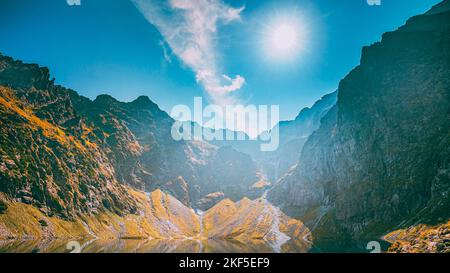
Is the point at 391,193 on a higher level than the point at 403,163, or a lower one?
lower

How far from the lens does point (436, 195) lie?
14475cm

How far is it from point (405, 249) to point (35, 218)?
209m

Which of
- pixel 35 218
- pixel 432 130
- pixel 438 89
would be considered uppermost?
pixel 438 89
